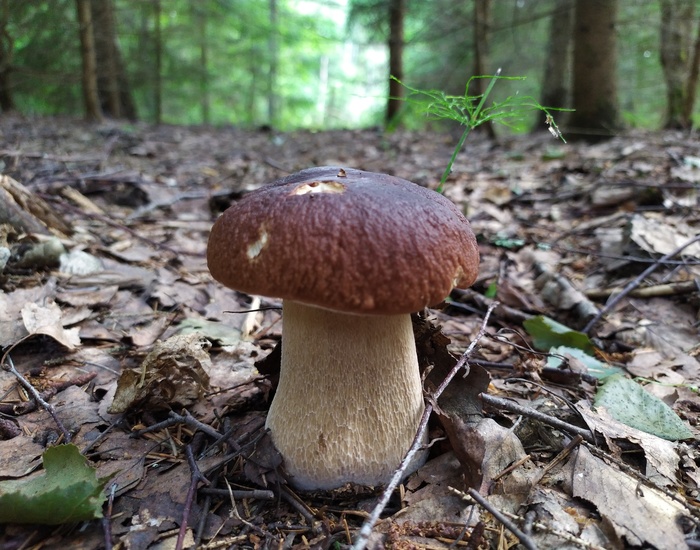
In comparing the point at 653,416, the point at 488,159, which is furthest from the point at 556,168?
the point at 653,416

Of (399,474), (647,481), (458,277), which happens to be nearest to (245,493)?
(399,474)

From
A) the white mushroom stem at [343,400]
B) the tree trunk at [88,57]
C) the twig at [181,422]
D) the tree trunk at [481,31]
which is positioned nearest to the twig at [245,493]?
the white mushroom stem at [343,400]

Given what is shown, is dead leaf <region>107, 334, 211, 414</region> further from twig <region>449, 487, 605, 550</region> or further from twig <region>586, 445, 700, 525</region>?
twig <region>586, 445, 700, 525</region>

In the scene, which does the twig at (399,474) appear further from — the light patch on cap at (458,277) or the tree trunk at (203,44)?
the tree trunk at (203,44)

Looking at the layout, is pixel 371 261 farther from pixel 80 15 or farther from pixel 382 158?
pixel 80 15

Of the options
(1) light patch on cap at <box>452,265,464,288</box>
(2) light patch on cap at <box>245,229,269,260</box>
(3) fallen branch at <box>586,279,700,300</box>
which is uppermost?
(2) light patch on cap at <box>245,229,269,260</box>

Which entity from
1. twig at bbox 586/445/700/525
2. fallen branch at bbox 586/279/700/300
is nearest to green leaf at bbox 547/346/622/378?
twig at bbox 586/445/700/525
